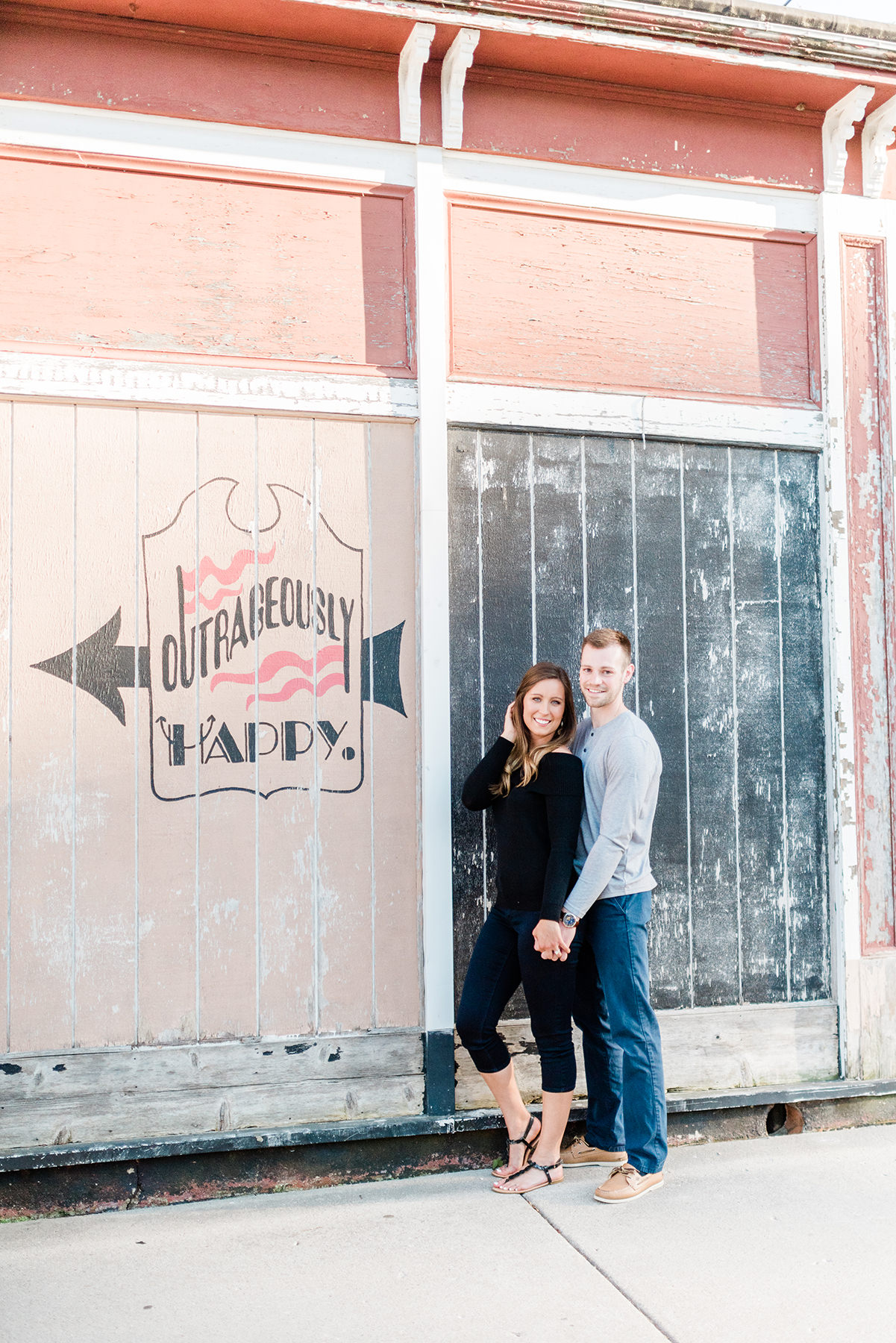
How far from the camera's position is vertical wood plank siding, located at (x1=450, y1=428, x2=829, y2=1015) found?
3904 millimetres

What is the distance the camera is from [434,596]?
3795 mm

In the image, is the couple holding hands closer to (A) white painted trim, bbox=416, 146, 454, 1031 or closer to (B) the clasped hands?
(B) the clasped hands

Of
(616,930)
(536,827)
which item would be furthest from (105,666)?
(616,930)

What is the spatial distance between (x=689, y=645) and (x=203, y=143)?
8.57ft

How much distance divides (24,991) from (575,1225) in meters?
1.95

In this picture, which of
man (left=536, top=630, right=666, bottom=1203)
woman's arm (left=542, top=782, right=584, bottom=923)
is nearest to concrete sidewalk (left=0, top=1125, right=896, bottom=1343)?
man (left=536, top=630, right=666, bottom=1203)

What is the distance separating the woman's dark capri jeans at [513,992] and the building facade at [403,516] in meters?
0.31

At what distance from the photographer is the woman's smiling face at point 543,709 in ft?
11.3

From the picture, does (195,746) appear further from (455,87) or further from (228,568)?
(455,87)

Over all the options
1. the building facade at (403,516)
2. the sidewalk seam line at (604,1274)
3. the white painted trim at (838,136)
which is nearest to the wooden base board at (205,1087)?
the building facade at (403,516)

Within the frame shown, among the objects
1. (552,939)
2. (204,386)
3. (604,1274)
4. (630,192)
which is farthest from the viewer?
(630,192)

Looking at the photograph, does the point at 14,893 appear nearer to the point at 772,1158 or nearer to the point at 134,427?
the point at 134,427

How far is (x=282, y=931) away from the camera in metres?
3.65

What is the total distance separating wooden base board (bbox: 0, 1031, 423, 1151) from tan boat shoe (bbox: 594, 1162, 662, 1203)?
73cm
